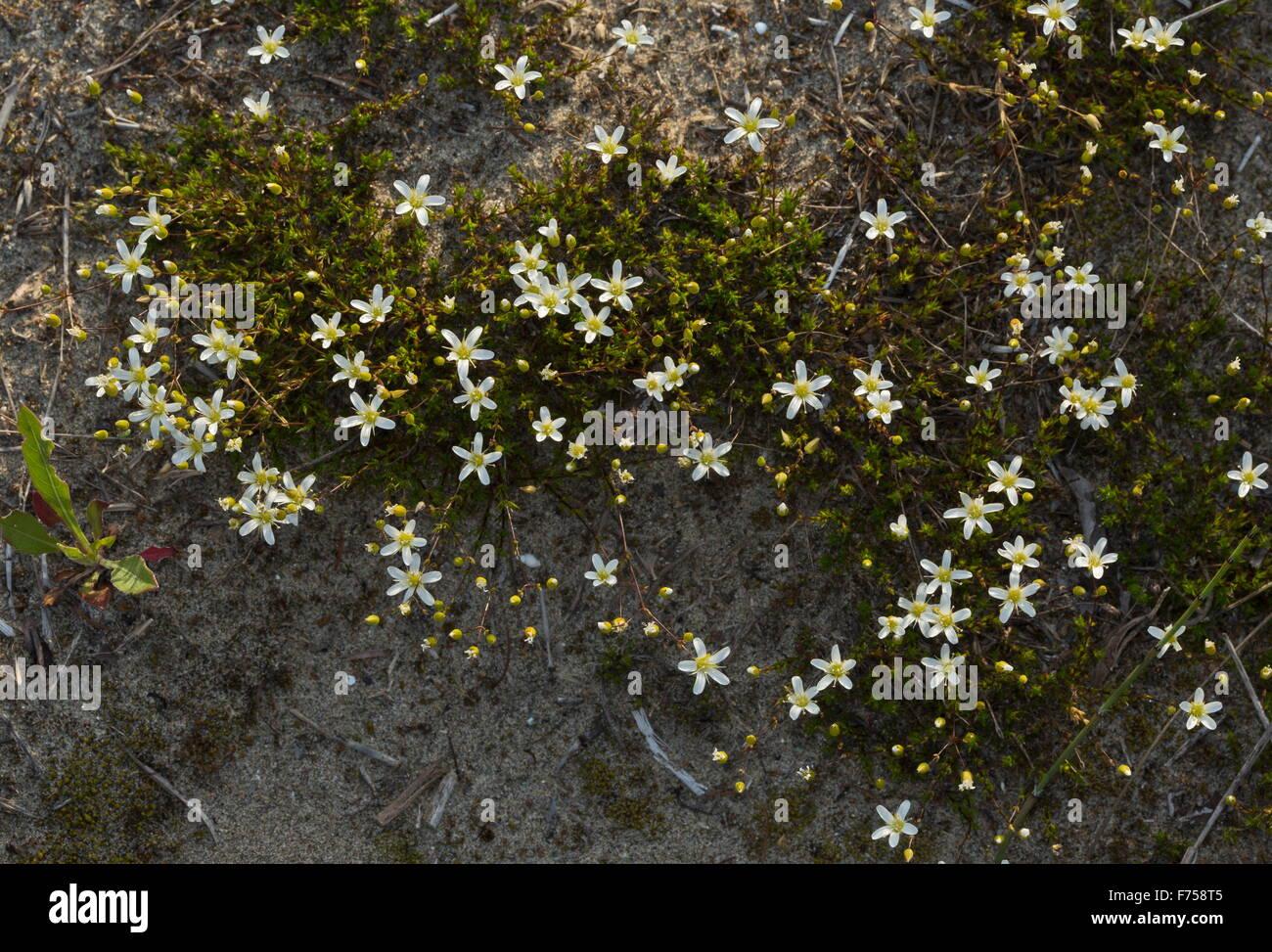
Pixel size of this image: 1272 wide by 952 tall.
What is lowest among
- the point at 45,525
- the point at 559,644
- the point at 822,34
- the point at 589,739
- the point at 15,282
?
the point at 589,739

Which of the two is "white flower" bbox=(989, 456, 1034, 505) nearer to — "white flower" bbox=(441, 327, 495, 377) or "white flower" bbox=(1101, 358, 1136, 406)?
"white flower" bbox=(1101, 358, 1136, 406)

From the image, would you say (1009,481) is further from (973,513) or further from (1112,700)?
(1112,700)

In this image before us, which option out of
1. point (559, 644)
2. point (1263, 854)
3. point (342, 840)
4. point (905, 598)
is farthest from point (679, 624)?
point (1263, 854)

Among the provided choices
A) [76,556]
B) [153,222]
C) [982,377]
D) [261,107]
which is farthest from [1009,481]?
[76,556]

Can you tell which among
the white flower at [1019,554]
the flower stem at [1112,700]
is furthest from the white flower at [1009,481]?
the flower stem at [1112,700]

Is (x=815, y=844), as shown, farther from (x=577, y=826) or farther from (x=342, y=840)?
(x=342, y=840)

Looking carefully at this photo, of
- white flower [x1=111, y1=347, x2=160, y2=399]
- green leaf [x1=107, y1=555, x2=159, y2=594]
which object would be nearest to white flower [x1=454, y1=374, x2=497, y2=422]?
white flower [x1=111, y1=347, x2=160, y2=399]
